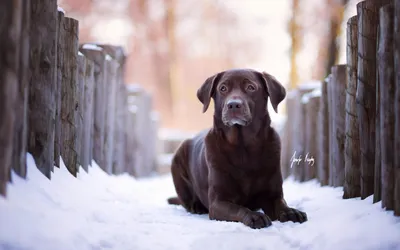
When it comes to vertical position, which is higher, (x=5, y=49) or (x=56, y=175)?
(x=5, y=49)

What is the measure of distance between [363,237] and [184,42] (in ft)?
63.4

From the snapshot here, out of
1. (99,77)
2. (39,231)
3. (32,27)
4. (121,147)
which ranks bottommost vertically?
(121,147)

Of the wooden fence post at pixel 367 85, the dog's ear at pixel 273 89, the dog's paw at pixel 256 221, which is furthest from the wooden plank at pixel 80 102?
the wooden fence post at pixel 367 85

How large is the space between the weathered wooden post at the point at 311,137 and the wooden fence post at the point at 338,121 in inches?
48.7

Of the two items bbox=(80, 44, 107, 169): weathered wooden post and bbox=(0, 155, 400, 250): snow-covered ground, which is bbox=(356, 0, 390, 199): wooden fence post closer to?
bbox=(0, 155, 400, 250): snow-covered ground

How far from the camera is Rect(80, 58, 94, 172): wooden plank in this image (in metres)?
5.04

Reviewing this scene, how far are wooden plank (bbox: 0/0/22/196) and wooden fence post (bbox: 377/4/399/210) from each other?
2.12 metres

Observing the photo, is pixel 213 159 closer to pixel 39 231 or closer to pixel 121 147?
pixel 39 231

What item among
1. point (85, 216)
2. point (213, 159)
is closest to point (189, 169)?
point (213, 159)

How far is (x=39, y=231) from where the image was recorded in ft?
8.64

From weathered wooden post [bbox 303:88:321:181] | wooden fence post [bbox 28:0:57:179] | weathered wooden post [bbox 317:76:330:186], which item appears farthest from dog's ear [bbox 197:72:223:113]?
weathered wooden post [bbox 303:88:321:181]

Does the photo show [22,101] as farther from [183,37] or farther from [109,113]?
[183,37]

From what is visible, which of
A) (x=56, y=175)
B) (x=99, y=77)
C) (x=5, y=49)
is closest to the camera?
(x=5, y=49)

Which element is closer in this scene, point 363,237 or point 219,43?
point 363,237
